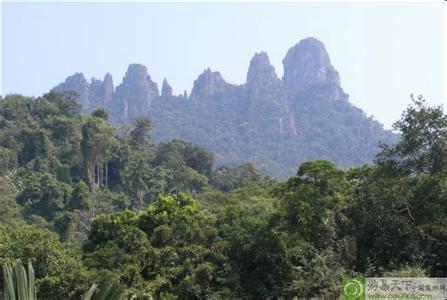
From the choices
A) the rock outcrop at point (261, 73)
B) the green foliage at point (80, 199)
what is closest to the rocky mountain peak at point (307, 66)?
the rock outcrop at point (261, 73)

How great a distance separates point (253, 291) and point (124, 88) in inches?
3549

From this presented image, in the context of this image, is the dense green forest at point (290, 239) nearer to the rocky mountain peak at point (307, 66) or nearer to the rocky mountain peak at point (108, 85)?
the rocky mountain peak at point (307, 66)

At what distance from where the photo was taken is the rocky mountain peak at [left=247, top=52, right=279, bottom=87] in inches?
3784

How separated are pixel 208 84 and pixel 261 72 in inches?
385

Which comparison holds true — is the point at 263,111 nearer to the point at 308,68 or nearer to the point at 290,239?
the point at 308,68

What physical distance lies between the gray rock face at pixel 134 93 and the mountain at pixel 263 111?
0.55ft

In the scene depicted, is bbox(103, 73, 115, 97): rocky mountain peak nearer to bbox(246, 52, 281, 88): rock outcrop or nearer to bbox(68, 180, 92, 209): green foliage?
bbox(246, 52, 281, 88): rock outcrop

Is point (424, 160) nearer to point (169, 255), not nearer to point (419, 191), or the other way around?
point (419, 191)

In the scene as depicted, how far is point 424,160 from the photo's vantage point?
12.4 metres

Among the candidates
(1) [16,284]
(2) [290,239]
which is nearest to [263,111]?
(2) [290,239]

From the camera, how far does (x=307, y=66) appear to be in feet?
335

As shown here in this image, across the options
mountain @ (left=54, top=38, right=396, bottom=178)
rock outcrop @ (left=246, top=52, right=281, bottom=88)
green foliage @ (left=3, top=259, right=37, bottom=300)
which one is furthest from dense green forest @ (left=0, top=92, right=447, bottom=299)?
rock outcrop @ (left=246, top=52, right=281, bottom=88)

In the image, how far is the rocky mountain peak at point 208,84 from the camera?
325ft

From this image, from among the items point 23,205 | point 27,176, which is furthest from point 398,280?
point 27,176
